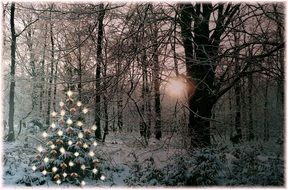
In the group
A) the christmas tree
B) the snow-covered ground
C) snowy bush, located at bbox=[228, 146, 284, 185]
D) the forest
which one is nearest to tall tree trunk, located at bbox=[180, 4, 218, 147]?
the forest

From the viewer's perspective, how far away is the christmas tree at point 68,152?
27.1 ft

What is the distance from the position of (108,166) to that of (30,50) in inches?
544

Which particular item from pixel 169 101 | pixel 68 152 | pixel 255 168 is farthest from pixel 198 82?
pixel 68 152

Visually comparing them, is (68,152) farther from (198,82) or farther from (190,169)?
(198,82)

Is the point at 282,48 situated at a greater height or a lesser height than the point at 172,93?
greater

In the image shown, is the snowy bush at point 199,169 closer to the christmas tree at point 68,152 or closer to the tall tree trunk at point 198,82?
the tall tree trunk at point 198,82

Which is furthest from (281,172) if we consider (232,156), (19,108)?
(19,108)

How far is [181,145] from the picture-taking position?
23.0ft

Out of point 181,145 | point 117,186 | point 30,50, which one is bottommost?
point 117,186

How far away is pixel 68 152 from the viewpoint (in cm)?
837

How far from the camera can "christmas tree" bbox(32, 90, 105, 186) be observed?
8.25 meters

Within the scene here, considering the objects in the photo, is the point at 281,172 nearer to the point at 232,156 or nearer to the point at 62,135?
the point at 232,156

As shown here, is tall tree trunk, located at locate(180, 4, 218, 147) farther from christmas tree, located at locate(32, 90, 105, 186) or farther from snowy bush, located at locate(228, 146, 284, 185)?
christmas tree, located at locate(32, 90, 105, 186)

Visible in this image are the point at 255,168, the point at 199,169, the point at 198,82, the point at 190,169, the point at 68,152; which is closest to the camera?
the point at 255,168
